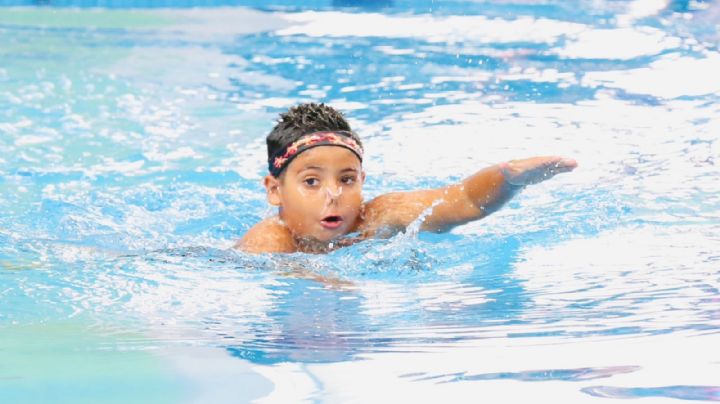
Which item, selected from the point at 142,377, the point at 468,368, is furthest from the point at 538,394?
the point at 142,377

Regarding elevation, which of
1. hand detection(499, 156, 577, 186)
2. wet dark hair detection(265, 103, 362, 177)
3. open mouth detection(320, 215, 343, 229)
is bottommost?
open mouth detection(320, 215, 343, 229)

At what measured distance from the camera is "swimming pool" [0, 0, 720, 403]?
2.43m

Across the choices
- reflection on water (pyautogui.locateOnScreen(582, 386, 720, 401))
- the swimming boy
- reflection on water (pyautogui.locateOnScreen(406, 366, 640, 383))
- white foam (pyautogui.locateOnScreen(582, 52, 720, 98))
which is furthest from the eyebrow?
white foam (pyautogui.locateOnScreen(582, 52, 720, 98))

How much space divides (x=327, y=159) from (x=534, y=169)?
0.66 metres

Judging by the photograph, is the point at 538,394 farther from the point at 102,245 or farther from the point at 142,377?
the point at 102,245

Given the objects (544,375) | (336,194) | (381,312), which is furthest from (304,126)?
(544,375)

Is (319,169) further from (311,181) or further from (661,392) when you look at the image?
(661,392)

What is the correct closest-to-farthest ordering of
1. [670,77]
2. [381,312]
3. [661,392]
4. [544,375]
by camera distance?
[661,392] < [544,375] < [381,312] < [670,77]

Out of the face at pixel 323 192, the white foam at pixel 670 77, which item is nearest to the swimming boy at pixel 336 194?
the face at pixel 323 192

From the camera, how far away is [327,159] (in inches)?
146

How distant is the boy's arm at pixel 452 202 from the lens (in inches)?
149

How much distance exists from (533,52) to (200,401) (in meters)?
5.57

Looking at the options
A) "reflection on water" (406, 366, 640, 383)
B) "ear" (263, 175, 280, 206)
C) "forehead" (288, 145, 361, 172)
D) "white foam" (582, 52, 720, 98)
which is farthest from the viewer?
"white foam" (582, 52, 720, 98)

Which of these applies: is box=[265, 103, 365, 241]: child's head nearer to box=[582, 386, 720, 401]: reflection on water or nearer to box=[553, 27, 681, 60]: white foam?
box=[582, 386, 720, 401]: reflection on water
